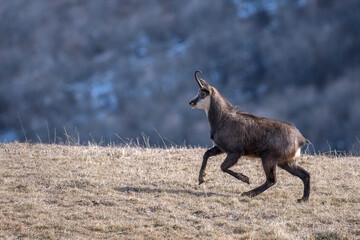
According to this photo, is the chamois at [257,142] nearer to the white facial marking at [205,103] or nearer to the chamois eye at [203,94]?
the white facial marking at [205,103]

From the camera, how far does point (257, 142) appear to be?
1013cm

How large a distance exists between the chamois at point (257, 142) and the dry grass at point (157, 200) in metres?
0.34

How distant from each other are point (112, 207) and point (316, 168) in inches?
200

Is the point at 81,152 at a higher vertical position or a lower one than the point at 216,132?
lower

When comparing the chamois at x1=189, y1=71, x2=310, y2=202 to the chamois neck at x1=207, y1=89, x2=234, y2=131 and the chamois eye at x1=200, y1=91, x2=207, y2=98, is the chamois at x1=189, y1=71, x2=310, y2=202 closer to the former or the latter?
the chamois neck at x1=207, y1=89, x2=234, y2=131

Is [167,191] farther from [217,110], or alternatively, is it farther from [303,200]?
[303,200]

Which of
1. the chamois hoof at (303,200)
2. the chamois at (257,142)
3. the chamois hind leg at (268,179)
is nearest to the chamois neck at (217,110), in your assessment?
the chamois at (257,142)

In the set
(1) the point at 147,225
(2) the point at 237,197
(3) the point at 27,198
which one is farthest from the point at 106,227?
(2) the point at 237,197

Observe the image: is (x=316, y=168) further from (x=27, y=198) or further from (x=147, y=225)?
(x=27, y=198)

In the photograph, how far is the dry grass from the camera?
7891 mm

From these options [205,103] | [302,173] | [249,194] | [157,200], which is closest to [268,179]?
[249,194]

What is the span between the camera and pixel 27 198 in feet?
30.0

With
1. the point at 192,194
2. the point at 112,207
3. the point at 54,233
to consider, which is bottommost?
the point at 54,233

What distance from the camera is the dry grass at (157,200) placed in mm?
7891
